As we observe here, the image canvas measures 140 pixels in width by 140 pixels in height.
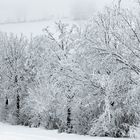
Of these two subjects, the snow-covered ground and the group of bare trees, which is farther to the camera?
the group of bare trees

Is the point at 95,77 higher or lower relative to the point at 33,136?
higher

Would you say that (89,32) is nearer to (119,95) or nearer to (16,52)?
(119,95)

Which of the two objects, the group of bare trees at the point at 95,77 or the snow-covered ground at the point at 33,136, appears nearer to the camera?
the snow-covered ground at the point at 33,136

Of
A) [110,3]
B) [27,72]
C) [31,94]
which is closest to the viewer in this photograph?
[110,3]

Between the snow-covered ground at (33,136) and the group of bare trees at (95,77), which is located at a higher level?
the group of bare trees at (95,77)

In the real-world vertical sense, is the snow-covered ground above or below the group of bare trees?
below

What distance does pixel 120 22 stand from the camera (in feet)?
55.5

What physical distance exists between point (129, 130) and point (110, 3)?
26.5 feet

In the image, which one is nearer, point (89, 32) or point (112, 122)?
point (112, 122)

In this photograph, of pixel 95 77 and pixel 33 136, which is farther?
pixel 95 77

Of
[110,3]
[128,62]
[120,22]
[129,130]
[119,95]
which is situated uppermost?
[110,3]

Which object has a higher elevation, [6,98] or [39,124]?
[6,98]

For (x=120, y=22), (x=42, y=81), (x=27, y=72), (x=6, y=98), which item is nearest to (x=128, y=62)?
(x=120, y=22)

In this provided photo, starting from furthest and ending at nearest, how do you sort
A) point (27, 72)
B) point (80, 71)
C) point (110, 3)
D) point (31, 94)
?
1. point (27, 72)
2. point (31, 94)
3. point (80, 71)
4. point (110, 3)
